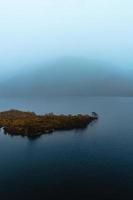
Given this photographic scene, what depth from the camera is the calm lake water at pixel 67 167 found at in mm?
33906

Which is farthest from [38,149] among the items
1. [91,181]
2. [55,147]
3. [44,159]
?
[91,181]

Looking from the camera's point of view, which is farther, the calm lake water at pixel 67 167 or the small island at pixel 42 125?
the small island at pixel 42 125

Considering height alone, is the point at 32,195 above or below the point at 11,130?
below

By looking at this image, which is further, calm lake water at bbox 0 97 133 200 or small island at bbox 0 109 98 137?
small island at bbox 0 109 98 137

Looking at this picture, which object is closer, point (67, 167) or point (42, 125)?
point (67, 167)

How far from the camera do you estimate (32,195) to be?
108 feet

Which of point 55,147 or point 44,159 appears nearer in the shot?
point 44,159

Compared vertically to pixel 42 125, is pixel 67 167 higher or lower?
lower

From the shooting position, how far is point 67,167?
42031 millimetres

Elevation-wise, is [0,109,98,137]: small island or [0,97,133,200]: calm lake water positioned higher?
[0,109,98,137]: small island

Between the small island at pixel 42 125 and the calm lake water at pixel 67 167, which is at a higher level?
the small island at pixel 42 125

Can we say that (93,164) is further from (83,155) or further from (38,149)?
(38,149)

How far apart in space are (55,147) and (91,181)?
1767 centimetres

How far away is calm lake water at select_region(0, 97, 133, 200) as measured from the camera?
3391cm
